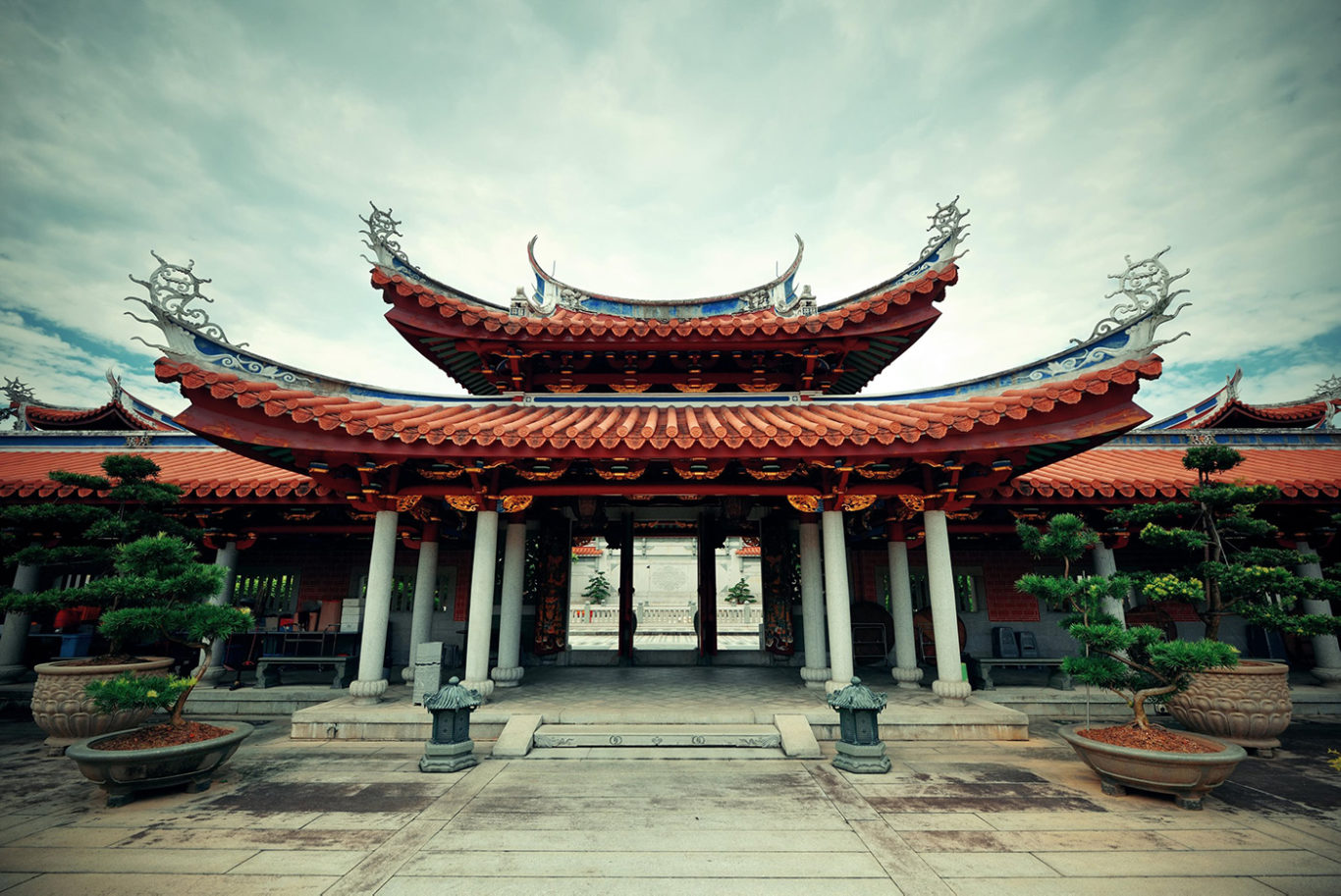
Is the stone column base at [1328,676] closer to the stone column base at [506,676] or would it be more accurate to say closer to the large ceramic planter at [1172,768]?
the large ceramic planter at [1172,768]

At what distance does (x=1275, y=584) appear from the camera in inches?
219

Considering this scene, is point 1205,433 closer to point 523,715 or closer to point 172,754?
point 523,715

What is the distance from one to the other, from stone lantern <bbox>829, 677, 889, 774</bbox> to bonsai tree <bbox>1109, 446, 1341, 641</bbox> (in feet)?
9.46

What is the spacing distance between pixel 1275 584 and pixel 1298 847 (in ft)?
8.65

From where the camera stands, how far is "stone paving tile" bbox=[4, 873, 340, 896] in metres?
3.40

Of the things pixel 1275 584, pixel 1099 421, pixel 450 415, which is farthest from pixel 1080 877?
pixel 450 415

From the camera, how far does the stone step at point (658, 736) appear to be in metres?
6.29

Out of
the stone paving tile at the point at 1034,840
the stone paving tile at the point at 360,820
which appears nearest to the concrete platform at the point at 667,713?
the stone paving tile at the point at 360,820

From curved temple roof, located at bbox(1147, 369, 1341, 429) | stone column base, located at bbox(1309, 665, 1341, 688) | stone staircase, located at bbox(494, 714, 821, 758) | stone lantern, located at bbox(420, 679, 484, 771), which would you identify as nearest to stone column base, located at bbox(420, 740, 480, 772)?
stone lantern, located at bbox(420, 679, 484, 771)

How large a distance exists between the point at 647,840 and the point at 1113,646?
4.37 meters

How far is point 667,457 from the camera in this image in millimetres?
6531

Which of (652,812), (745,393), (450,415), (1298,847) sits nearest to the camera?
(1298,847)

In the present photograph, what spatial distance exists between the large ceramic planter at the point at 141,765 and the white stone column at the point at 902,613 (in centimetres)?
846

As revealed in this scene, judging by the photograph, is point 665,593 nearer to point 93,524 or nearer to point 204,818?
point 93,524
